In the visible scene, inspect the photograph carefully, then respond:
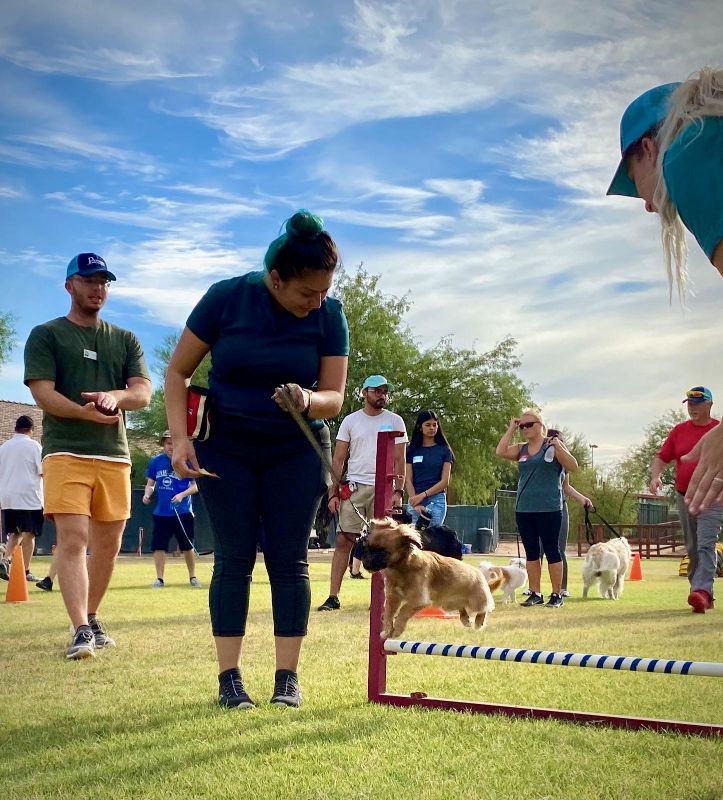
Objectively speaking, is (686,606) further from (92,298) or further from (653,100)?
(653,100)

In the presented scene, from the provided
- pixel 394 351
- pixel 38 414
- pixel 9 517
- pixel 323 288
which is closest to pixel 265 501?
pixel 323 288

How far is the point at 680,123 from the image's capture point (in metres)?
2.04

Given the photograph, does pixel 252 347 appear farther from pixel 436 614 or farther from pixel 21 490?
pixel 21 490

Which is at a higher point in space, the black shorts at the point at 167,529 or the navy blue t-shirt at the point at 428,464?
the navy blue t-shirt at the point at 428,464

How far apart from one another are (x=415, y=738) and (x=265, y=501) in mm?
1257

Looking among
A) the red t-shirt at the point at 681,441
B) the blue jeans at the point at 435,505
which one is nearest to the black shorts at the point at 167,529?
the blue jeans at the point at 435,505

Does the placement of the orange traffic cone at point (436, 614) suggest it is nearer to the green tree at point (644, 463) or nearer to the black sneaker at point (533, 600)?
the black sneaker at point (533, 600)

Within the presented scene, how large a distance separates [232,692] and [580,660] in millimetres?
1502

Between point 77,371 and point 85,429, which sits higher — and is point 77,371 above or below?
above

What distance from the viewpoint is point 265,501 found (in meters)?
4.16

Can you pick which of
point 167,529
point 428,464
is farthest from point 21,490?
point 428,464

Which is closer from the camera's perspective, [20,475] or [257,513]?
[257,513]

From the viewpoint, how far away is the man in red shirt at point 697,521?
880cm

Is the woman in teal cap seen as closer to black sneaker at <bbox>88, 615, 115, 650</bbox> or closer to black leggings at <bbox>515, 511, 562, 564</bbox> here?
black sneaker at <bbox>88, 615, 115, 650</bbox>
